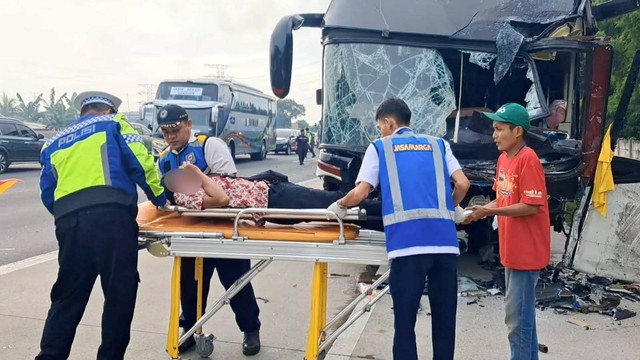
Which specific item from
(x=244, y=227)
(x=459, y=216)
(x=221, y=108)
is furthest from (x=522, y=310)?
(x=221, y=108)

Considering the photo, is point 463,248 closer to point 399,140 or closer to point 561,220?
point 399,140

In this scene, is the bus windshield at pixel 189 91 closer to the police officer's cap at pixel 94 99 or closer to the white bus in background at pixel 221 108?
the white bus in background at pixel 221 108

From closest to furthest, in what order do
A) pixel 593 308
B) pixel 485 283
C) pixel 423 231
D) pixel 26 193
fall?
pixel 423 231 < pixel 593 308 < pixel 485 283 < pixel 26 193

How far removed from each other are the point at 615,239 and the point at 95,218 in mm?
4953

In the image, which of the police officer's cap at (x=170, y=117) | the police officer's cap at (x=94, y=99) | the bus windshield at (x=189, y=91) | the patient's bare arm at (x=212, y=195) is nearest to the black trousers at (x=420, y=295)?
the patient's bare arm at (x=212, y=195)

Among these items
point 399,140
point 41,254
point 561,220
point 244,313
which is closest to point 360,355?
point 244,313

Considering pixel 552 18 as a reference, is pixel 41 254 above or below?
below

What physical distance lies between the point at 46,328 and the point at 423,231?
2.29m

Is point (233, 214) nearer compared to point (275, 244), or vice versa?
point (275, 244)

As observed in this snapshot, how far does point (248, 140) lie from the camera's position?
2666 centimetres

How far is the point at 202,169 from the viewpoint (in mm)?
4043

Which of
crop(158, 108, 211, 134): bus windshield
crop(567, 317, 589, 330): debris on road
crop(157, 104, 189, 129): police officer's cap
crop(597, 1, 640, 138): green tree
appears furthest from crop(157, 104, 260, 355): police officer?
crop(158, 108, 211, 134): bus windshield

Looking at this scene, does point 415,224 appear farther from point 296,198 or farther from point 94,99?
point 94,99

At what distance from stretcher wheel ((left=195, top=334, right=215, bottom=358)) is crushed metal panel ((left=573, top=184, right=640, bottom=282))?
3864mm
